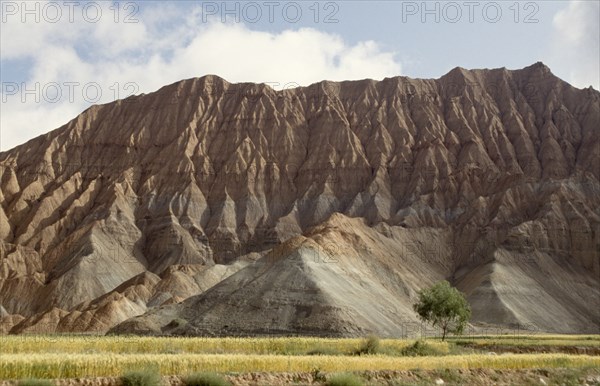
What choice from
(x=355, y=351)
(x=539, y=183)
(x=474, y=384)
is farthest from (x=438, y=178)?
(x=474, y=384)

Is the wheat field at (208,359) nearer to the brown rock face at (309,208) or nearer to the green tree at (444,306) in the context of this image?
the green tree at (444,306)

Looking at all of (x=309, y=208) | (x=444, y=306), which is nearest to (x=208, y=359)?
(x=444, y=306)

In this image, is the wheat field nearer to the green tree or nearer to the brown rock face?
the green tree

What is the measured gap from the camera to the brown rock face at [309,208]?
9575 centimetres

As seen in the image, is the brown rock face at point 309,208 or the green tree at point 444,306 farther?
the brown rock face at point 309,208

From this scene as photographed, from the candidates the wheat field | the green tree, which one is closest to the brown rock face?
the green tree

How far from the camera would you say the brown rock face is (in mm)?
95750

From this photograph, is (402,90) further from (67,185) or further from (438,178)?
(67,185)

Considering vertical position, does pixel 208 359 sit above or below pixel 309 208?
below

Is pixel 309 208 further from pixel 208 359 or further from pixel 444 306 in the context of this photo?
pixel 208 359

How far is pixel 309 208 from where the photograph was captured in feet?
515

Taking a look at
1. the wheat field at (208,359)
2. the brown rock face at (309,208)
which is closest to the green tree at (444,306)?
the brown rock face at (309,208)

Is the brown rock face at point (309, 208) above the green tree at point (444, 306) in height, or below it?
above

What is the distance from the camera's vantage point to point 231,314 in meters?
78.7
